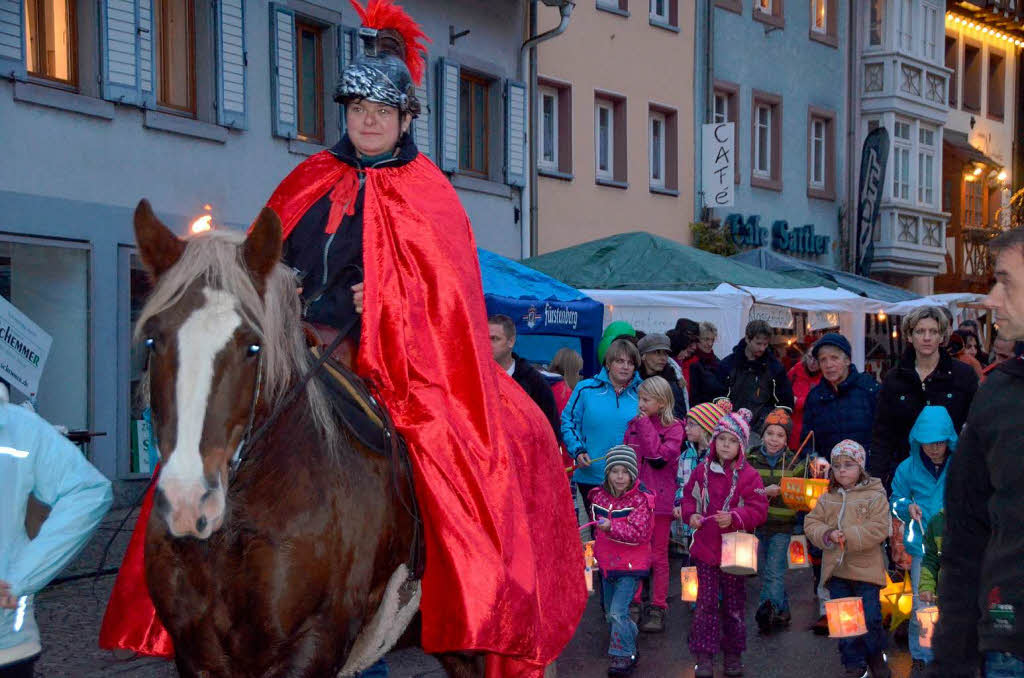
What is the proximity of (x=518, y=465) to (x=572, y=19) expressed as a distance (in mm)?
17649

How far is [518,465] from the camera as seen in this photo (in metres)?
4.99

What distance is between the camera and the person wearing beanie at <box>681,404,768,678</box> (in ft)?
25.4

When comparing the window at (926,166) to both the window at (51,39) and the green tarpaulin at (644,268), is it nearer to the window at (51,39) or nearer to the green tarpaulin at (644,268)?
the green tarpaulin at (644,268)

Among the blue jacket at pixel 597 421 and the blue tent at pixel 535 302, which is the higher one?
the blue tent at pixel 535 302

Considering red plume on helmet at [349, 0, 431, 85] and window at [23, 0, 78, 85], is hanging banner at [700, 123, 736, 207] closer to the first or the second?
window at [23, 0, 78, 85]

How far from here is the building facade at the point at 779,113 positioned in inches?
1006

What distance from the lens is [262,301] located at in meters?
3.69

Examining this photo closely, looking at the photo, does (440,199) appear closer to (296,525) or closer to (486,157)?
(296,525)

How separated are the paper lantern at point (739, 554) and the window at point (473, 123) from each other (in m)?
12.5

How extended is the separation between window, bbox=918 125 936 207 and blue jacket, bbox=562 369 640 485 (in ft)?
80.4

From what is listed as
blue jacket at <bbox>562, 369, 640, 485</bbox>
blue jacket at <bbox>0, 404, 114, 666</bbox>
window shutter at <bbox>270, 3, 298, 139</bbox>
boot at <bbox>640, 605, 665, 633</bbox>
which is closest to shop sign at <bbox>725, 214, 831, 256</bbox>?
window shutter at <bbox>270, 3, 298, 139</bbox>

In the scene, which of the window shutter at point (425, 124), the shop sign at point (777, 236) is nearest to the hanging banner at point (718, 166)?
the shop sign at point (777, 236)

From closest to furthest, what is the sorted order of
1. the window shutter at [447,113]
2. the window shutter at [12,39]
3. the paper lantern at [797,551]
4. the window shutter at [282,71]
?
the paper lantern at [797,551] → the window shutter at [12,39] → the window shutter at [282,71] → the window shutter at [447,113]

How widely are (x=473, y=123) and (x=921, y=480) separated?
41.9ft
